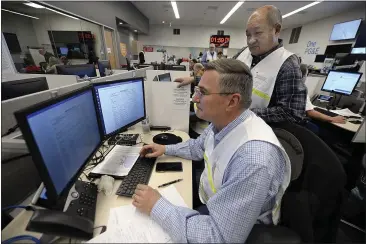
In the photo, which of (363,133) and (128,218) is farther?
(363,133)

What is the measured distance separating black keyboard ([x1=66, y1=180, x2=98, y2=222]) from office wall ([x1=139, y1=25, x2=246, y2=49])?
11.4m

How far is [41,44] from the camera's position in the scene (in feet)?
12.3

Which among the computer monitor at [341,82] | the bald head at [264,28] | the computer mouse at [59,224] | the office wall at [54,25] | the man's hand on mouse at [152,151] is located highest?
the office wall at [54,25]

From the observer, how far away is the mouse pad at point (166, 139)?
4.02 feet

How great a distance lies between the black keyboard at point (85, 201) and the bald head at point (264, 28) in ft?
4.57

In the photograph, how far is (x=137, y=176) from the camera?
86 centimetres

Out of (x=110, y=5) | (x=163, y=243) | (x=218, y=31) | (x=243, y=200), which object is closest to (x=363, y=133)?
(x=243, y=200)

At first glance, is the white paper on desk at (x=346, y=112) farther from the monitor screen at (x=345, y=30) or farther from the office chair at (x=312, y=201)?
the monitor screen at (x=345, y=30)

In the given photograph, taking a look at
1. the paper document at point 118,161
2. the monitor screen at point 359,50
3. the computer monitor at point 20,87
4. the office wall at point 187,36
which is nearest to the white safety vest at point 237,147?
the paper document at point 118,161

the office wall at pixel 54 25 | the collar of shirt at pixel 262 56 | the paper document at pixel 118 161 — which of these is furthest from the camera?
the office wall at pixel 54 25

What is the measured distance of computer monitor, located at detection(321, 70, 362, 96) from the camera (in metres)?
2.34

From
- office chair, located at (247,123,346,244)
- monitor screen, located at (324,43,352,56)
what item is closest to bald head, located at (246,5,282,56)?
office chair, located at (247,123,346,244)

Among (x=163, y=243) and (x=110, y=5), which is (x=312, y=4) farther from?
(x=163, y=243)

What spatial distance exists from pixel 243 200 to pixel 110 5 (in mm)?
6420
